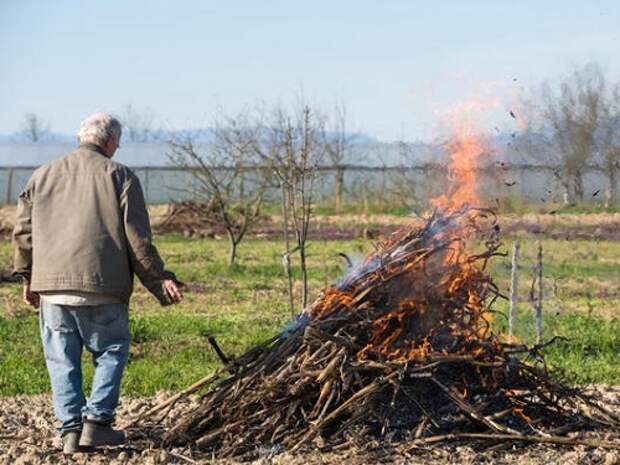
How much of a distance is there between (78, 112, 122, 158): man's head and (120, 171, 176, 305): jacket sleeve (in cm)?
26

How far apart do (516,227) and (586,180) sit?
4.62 ft

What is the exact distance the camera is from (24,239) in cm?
662

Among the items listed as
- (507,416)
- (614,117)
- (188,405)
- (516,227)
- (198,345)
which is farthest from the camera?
(516,227)

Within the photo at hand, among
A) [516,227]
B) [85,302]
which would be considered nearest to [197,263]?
[516,227]

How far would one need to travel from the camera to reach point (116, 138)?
661cm

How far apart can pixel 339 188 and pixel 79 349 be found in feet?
105

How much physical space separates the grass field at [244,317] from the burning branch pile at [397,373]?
110cm

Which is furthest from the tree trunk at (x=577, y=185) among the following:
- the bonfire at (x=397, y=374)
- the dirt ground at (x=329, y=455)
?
the dirt ground at (x=329, y=455)

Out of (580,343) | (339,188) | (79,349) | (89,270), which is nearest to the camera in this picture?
(89,270)

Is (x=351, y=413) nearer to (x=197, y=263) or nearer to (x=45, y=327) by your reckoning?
(x=45, y=327)

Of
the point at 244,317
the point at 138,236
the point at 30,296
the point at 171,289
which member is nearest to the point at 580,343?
the point at 244,317

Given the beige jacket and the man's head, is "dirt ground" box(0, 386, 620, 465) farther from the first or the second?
the man's head

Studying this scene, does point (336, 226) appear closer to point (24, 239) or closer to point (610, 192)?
point (610, 192)

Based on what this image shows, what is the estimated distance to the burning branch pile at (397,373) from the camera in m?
6.52
